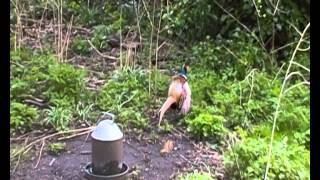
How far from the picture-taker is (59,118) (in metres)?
3.20

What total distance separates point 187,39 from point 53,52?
1.03 meters

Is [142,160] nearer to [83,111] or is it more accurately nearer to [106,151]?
[106,151]

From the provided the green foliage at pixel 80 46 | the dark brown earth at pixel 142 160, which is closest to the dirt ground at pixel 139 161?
the dark brown earth at pixel 142 160

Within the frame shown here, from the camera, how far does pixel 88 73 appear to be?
4020 mm

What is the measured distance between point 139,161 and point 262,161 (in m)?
0.63

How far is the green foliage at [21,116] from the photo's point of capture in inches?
122

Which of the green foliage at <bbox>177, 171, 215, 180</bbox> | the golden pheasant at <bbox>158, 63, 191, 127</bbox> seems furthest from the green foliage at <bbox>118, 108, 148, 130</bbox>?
the green foliage at <bbox>177, 171, 215, 180</bbox>

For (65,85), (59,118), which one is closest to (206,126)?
(59,118)

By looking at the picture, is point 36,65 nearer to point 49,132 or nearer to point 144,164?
point 49,132

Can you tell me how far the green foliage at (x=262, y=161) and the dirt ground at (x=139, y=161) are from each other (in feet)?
0.42

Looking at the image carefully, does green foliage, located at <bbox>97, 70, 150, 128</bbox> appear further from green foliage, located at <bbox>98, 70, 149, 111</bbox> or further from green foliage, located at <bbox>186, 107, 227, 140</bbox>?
green foliage, located at <bbox>186, 107, 227, 140</bbox>

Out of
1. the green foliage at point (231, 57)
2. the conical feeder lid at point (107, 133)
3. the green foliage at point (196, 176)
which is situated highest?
the green foliage at point (231, 57)

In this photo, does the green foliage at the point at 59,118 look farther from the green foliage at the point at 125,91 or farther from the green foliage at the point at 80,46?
the green foliage at the point at 80,46
